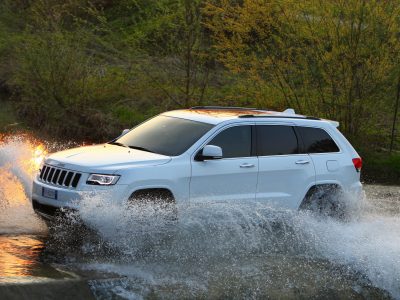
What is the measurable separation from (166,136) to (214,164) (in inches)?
33.0

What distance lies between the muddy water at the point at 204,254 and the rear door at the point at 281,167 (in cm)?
21

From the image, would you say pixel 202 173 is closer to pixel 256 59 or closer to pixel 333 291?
pixel 333 291

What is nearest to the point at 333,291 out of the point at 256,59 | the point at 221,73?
the point at 256,59

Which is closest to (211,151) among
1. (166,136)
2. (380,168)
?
(166,136)

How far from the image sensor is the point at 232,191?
10.2 m

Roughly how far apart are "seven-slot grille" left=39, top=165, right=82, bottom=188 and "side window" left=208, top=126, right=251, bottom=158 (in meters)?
1.83

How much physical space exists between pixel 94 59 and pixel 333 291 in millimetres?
14156

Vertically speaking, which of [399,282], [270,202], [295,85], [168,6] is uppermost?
[168,6]

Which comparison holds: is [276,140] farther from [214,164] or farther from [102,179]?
[102,179]

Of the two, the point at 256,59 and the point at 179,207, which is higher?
the point at 256,59

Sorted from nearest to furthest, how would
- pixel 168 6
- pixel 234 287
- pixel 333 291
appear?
pixel 234 287 → pixel 333 291 → pixel 168 6

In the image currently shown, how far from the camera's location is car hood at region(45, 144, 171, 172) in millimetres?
9430

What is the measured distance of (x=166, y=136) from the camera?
34.8 ft

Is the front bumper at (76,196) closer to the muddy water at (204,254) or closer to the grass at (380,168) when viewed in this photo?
the muddy water at (204,254)
